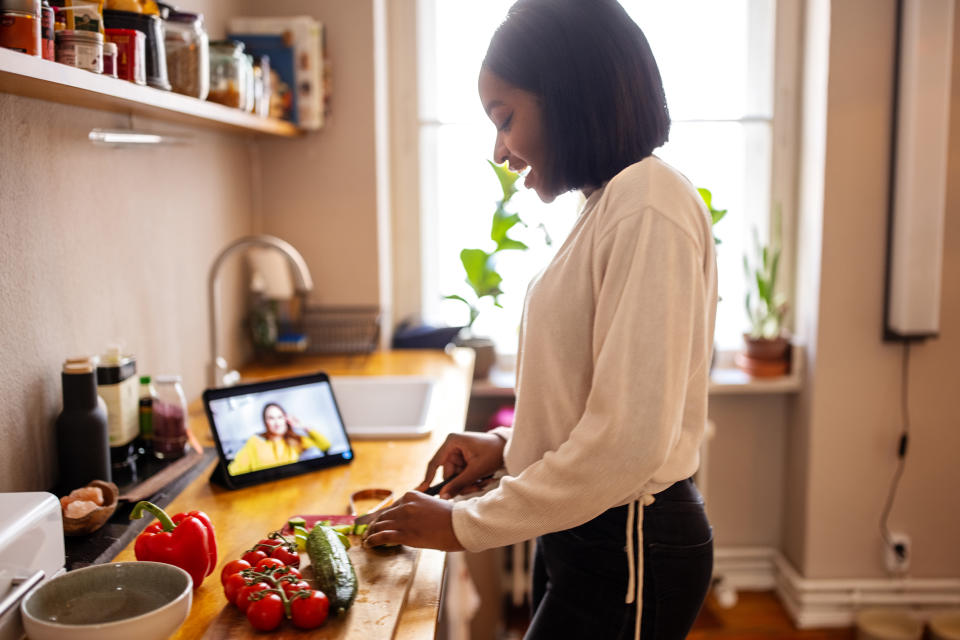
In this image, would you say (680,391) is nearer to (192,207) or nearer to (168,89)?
(168,89)

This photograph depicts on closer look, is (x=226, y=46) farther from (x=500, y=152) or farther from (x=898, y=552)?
(x=898, y=552)

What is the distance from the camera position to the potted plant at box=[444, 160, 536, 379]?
8.79 feet

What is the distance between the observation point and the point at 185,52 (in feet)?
5.32

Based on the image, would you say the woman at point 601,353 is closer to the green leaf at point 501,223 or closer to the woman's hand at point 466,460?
the woman's hand at point 466,460

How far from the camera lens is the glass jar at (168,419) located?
161 cm

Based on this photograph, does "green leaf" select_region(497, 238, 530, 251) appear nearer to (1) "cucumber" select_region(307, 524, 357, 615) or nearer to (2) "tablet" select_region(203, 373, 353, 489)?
(2) "tablet" select_region(203, 373, 353, 489)

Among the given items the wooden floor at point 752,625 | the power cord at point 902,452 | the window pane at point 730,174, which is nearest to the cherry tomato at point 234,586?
the wooden floor at point 752,625

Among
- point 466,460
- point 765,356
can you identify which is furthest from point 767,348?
point 466,460

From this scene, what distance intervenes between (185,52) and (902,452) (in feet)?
7.64

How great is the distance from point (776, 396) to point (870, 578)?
2.11ft

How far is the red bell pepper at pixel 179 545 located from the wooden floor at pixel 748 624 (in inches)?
72.6

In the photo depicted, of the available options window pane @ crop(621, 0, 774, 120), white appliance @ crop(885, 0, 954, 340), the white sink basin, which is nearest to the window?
window pane @ crop(621, 0, 774, 120)

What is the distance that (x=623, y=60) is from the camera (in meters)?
1.04

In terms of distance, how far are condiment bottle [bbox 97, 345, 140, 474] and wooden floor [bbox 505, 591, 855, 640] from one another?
161 cm
